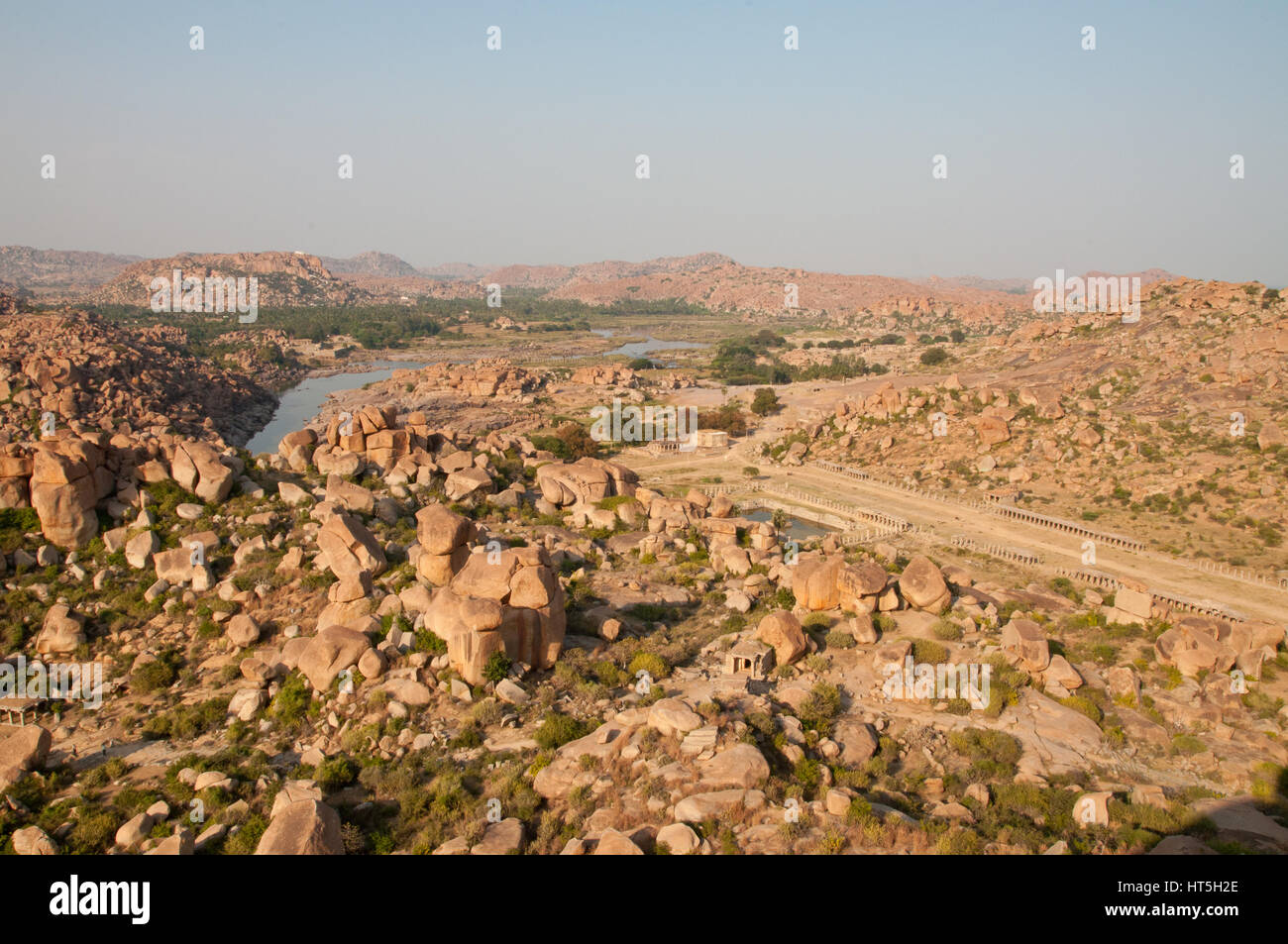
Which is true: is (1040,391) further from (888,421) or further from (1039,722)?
(1039,722)

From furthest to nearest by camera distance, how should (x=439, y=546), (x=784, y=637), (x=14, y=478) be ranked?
(x=14, y=478), (x=439, y=546), (x=784, y=637)

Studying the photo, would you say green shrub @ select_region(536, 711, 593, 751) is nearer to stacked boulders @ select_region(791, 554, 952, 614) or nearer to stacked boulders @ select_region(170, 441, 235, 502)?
stacked boulders @ select_region(791, 554, 952, 614)

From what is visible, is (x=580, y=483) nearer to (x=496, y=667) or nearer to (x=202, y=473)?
(x=202, y=473)

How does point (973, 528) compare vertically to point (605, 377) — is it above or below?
below

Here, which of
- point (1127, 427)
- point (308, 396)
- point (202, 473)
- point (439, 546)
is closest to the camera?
point (439, 546)

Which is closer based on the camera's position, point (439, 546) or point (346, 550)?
point (439, 546)

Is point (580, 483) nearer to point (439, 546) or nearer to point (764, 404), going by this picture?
point (439, 546)

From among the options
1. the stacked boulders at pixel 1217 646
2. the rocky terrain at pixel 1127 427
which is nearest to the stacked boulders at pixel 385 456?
the stacked boulders at pixel 1217 646

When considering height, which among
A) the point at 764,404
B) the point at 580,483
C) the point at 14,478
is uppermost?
the point at 764,404

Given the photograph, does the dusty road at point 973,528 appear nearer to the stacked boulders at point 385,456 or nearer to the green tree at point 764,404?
the green tree at point 764,404

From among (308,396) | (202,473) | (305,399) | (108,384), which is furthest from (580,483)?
(308,396)
